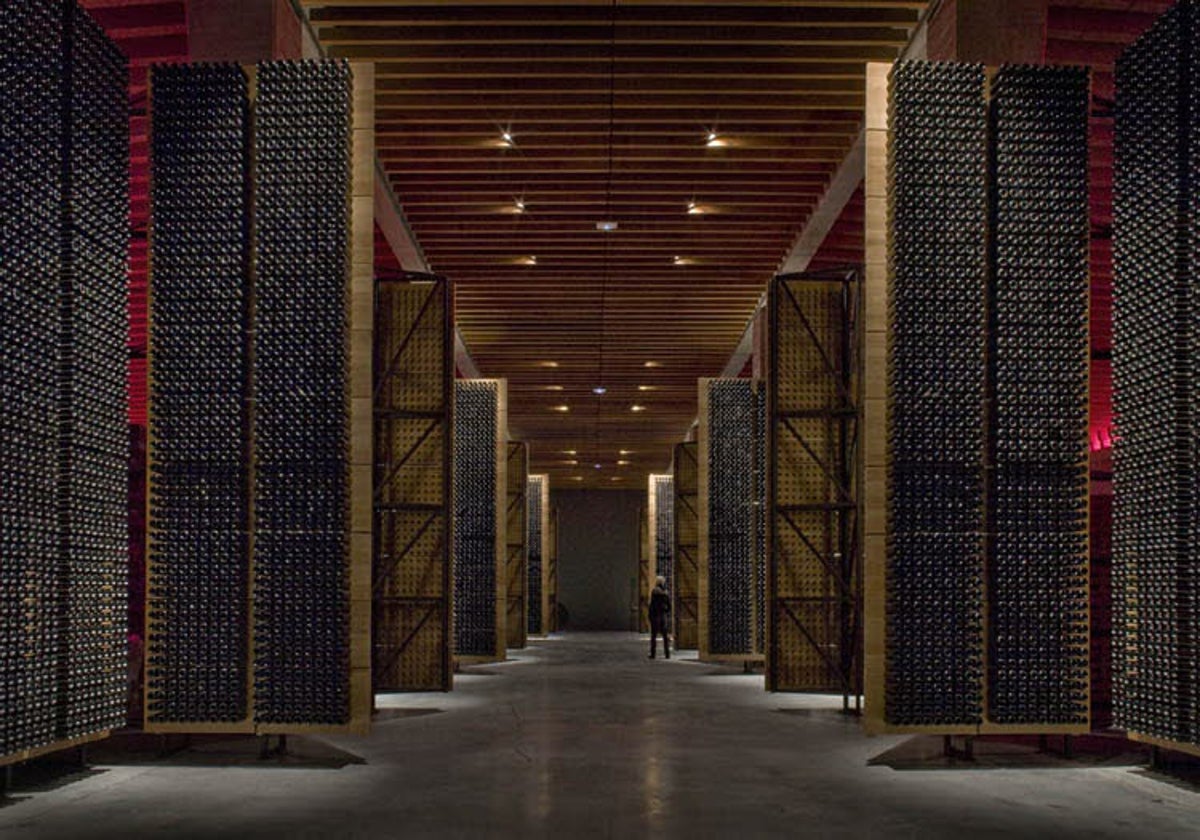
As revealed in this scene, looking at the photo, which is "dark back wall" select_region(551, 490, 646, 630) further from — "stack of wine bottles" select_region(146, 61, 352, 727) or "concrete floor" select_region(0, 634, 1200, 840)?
"stack of wine bottles" select_region(146, 61, 352, 727)

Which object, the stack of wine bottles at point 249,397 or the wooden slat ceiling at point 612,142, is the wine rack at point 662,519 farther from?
the stack of wine bottles at point 249,397

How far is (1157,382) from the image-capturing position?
760 centimetres

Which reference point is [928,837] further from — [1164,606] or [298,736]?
[298,736]

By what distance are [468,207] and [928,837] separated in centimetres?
1053

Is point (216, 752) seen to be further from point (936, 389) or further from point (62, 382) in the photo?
point (936, 389)

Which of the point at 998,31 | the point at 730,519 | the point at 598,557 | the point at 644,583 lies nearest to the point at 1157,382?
the point at 998,31

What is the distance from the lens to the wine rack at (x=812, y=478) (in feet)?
39.7

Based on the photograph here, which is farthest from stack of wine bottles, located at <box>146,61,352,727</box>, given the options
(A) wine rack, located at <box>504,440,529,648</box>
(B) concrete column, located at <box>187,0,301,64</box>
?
(A) wine rack, located at <box>504,440,529,648</box>

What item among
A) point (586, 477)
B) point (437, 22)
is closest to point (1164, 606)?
point (437, 22)

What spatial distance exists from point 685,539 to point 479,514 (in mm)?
5659

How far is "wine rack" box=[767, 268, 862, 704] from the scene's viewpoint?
12.1m

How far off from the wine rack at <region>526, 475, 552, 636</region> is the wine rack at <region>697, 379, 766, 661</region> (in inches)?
433

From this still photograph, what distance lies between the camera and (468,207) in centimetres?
1487

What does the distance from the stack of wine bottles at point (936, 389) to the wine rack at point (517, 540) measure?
14095 millimetres
